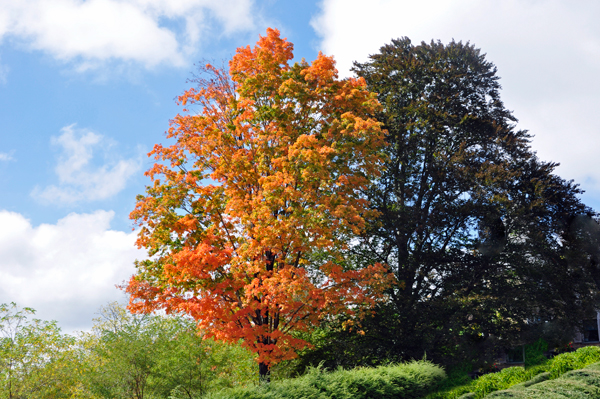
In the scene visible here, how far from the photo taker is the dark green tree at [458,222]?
17.5 meters

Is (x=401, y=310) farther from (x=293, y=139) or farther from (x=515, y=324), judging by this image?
(x=293, y=139)

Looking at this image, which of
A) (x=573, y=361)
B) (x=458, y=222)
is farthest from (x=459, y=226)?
(x=573, y=361)

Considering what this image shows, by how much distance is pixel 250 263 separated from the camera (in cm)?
1305

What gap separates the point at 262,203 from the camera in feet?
42.1

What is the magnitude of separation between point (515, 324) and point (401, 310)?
175 inches

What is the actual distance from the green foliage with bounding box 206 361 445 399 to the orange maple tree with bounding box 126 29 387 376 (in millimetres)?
1996

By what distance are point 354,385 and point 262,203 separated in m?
5.46

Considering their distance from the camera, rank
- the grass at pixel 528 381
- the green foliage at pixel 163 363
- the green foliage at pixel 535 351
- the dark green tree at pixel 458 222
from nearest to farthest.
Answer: the grass at pixel 528 381 < the green foliage at pixel 163 363 < the dark green tree at pixel 458 222 < the green foliage at pixel 535 351

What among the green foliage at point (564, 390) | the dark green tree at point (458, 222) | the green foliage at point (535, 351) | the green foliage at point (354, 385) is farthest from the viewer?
the green foliage at point (535, 351)

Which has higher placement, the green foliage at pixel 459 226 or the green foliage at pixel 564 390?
the green foliage at pixel 459 226

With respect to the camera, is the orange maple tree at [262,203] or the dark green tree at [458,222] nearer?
the orange maple tree at [262,203]

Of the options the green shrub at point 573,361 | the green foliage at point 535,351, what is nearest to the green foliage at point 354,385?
the green shrub at point 573,361

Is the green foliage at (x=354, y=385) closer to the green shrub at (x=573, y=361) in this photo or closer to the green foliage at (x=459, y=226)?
the green foliage at (x=459, y=226)

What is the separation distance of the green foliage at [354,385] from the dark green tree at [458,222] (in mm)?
2571
